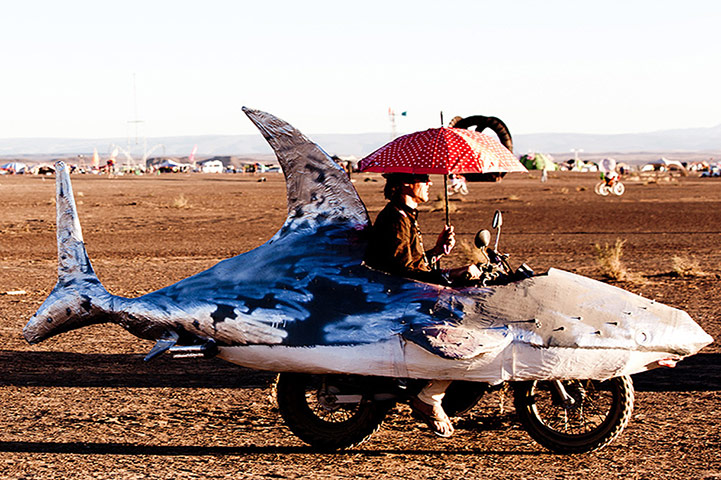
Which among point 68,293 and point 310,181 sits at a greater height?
point 310,181

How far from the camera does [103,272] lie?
1661 centimetres

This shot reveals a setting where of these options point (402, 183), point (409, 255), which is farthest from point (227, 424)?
point (402, 183)

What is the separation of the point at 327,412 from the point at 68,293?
1.93 metres

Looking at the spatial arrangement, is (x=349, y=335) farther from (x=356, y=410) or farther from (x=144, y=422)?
(x=144, y=422)

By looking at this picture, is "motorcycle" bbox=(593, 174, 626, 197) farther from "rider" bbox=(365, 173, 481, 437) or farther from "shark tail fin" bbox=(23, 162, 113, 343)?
"shark tail fin" bbox=(23, 162, 113, 343)

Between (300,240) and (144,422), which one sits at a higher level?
(300,240)

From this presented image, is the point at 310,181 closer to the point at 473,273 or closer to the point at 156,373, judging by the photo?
the point at 473,273

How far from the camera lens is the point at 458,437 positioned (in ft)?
22.1

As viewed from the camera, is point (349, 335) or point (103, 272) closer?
point (349, 335)

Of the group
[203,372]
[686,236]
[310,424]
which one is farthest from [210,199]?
[310,424]

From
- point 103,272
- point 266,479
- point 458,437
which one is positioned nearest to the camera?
point 266,479

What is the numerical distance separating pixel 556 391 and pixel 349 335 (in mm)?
1395

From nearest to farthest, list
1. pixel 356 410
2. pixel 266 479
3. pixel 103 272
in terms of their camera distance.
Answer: pixel 266 479 → pixel 356 410 → pixel 103 272

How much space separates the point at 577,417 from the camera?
6.24 metres
